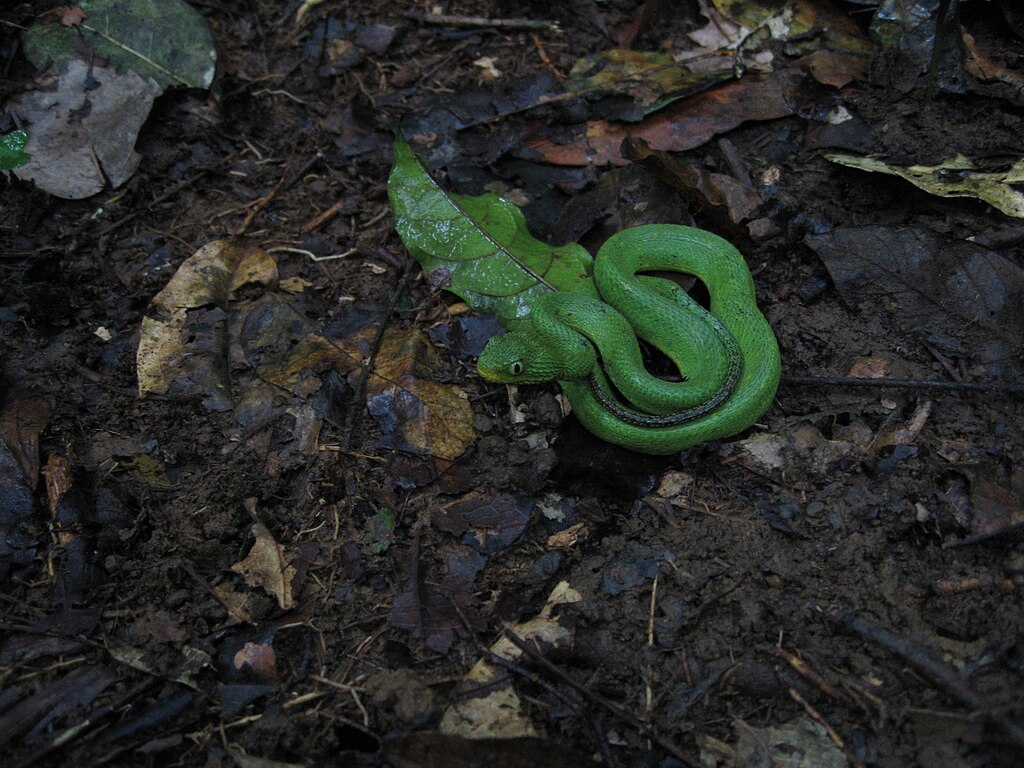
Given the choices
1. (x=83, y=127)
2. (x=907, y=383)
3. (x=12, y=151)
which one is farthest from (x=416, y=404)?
(x=83, y=127)

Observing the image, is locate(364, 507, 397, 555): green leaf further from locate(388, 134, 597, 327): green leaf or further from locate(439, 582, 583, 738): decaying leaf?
locate(388, 134, 597, 327): green leaf

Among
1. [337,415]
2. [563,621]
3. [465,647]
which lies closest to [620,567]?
[563,621]

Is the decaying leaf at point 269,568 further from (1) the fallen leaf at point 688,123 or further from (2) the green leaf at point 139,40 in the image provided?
(2) the green leaf at point 139,40

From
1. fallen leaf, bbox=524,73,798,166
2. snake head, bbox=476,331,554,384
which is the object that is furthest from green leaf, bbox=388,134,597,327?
fallen leaf, bbox=524,73,798,166

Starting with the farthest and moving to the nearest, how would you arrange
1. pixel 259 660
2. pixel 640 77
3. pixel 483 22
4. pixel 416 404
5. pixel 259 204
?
1. pixel 483 22
2. pixel 640 77
3. pixel 259 204
4. pixel 416 404
5. pixel 259 660

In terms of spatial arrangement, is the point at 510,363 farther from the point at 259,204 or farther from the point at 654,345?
the point at 259,204

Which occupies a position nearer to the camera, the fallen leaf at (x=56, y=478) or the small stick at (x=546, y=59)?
the fallen leaf at (x=56, y=478)

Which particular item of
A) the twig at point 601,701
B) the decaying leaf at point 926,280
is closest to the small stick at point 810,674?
the twig at point 601,701
